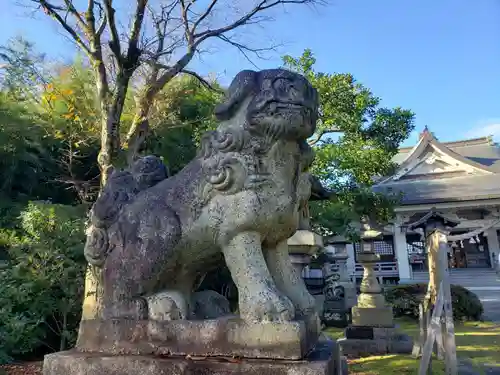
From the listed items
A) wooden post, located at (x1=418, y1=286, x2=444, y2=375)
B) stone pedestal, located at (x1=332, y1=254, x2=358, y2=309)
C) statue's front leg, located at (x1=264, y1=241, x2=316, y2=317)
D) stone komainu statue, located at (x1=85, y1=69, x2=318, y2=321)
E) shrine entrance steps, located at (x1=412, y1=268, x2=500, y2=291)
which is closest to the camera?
stone komainu statue, located at (x1=85, y1=69, x2=318, y2=321)

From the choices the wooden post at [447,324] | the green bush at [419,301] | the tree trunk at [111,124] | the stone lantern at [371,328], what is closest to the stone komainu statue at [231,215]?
the wooden post at [447,324]

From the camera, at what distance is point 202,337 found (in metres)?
1.58

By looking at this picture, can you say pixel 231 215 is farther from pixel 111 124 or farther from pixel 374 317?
pixel 374 317

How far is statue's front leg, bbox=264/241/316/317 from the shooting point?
1.76 meters

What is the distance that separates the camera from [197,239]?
172 cm

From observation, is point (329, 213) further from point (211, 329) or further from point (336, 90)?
point (211, 329)

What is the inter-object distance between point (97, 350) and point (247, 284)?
707 millimetres

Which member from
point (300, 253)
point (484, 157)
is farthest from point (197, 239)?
→ point (484, 157)

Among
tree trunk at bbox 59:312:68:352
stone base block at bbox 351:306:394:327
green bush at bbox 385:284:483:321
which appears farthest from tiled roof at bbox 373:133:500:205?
tree trunk at bbox 59:312:68:352

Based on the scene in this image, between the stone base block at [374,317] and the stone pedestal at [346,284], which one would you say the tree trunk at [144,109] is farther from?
the stone pedestal at [346,284]

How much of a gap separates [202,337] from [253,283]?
29cm

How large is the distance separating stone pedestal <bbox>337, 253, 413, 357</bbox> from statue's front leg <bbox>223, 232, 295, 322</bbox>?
547cm

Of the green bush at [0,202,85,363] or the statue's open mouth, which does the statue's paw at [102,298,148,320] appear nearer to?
the statue's open mouth

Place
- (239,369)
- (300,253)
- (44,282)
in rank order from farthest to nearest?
(44,282) → (300,253) → (239,369)
